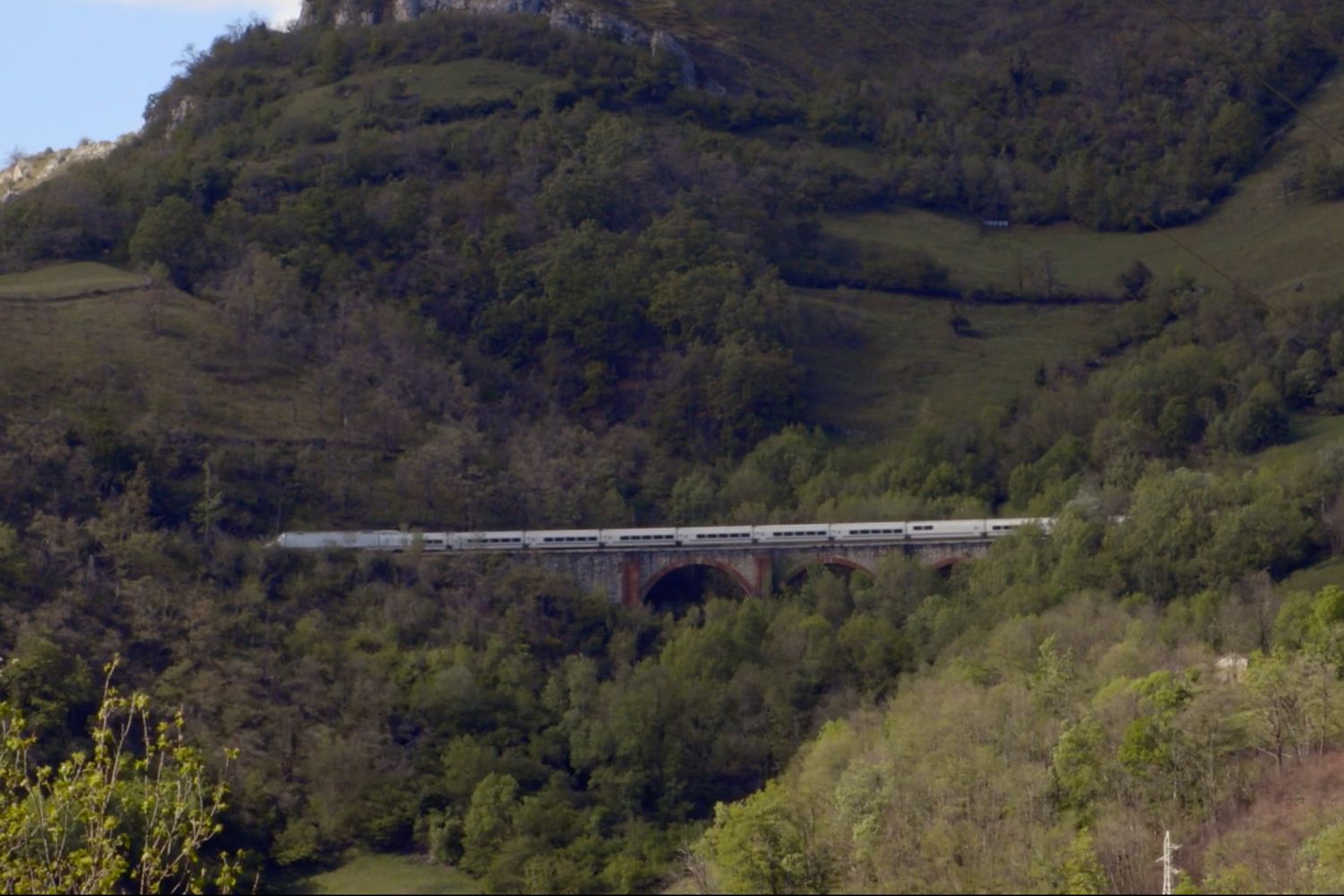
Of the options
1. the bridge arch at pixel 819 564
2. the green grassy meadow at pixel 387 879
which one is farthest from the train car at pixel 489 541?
the green grassy meadow at pixel 387 879

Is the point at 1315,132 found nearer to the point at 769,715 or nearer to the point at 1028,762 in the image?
the point at 769,715

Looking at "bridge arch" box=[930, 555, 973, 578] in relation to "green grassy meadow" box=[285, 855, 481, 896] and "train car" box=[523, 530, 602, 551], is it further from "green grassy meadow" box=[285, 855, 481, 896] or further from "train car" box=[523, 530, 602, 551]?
"green grassy meadow" box=[285, 855, 481, 896]

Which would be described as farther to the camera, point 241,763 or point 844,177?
point 844,177

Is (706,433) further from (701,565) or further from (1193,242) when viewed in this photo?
(1193,242)

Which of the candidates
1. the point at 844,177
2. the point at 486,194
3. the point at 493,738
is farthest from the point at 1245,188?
the point at 493,738

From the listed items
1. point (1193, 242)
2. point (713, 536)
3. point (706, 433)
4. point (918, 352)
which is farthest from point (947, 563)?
point (1193, 242)

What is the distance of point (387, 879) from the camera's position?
43.2 meters

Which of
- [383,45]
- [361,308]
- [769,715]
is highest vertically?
[383,45]

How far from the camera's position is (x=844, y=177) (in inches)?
4011

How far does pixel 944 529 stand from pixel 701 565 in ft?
24.9

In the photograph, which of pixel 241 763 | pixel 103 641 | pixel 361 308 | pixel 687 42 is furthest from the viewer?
pixel 687 42

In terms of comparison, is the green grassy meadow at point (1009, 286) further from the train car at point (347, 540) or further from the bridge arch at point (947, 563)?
the train car at point (347, 540)

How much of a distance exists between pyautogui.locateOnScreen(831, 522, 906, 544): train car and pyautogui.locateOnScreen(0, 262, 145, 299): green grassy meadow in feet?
84.2

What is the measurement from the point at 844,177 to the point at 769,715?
48.9m
